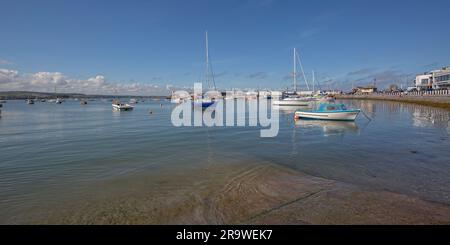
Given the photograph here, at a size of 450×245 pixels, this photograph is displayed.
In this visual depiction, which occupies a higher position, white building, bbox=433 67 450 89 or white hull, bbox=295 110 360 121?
white building, bbox=433 67 450 89

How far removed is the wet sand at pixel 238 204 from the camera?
6293mm

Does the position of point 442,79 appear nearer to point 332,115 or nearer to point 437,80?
point 437,80

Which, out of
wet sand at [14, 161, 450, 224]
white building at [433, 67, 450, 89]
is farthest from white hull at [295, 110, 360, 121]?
white building at [433, 67, 450, 89]

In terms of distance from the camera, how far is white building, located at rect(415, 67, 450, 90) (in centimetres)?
9861

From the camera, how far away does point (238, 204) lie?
727 cm

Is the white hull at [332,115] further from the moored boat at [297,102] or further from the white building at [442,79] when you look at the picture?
the white building at [442,79]

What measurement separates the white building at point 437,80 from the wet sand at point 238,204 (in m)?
114

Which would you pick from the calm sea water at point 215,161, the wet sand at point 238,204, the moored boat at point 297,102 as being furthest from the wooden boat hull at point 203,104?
the wet sand at point 238,204

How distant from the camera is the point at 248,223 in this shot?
6094 millimetres

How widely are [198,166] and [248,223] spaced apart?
586 cm

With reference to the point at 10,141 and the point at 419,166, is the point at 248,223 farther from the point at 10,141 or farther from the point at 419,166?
the point at 10,141

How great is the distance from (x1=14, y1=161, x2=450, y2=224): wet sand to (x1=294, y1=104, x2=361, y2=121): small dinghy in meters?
23.3

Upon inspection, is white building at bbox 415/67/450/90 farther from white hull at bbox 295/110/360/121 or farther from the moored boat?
white hull at bbox 295/110/360/121

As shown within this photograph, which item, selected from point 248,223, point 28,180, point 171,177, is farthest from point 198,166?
point 28,180
